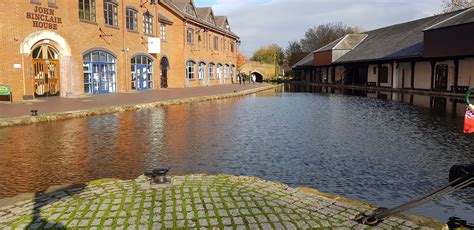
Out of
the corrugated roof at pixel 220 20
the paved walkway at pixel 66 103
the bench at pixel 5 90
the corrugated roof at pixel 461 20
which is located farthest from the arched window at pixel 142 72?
the corrugated roof at pixel 220 20

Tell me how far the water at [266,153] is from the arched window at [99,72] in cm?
1225

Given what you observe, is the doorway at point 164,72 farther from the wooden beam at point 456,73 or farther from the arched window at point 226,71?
the wooden beam at point 456,73

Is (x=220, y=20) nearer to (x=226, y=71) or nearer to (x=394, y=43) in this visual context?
(x=226, y=71)

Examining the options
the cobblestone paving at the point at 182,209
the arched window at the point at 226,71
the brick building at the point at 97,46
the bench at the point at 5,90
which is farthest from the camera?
the arched window at the point at 226,71

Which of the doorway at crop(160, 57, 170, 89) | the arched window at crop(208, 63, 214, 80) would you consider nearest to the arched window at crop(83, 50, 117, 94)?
the doorway at crop(160, 57, 170, 89)

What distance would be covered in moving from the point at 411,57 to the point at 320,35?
2454 inches

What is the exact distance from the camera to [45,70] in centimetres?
2222

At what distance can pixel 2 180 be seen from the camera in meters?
6.27

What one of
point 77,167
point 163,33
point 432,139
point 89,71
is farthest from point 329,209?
point 163,33

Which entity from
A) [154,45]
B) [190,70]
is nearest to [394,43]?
[190,70]

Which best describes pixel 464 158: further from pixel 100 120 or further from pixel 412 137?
pixel 100 120

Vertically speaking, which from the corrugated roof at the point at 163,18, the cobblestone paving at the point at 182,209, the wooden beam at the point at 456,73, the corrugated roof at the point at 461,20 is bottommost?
the cobblestone paving at the point at 182,209

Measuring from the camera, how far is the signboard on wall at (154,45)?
31866 millimetres

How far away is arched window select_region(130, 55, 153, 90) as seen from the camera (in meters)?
30.4
